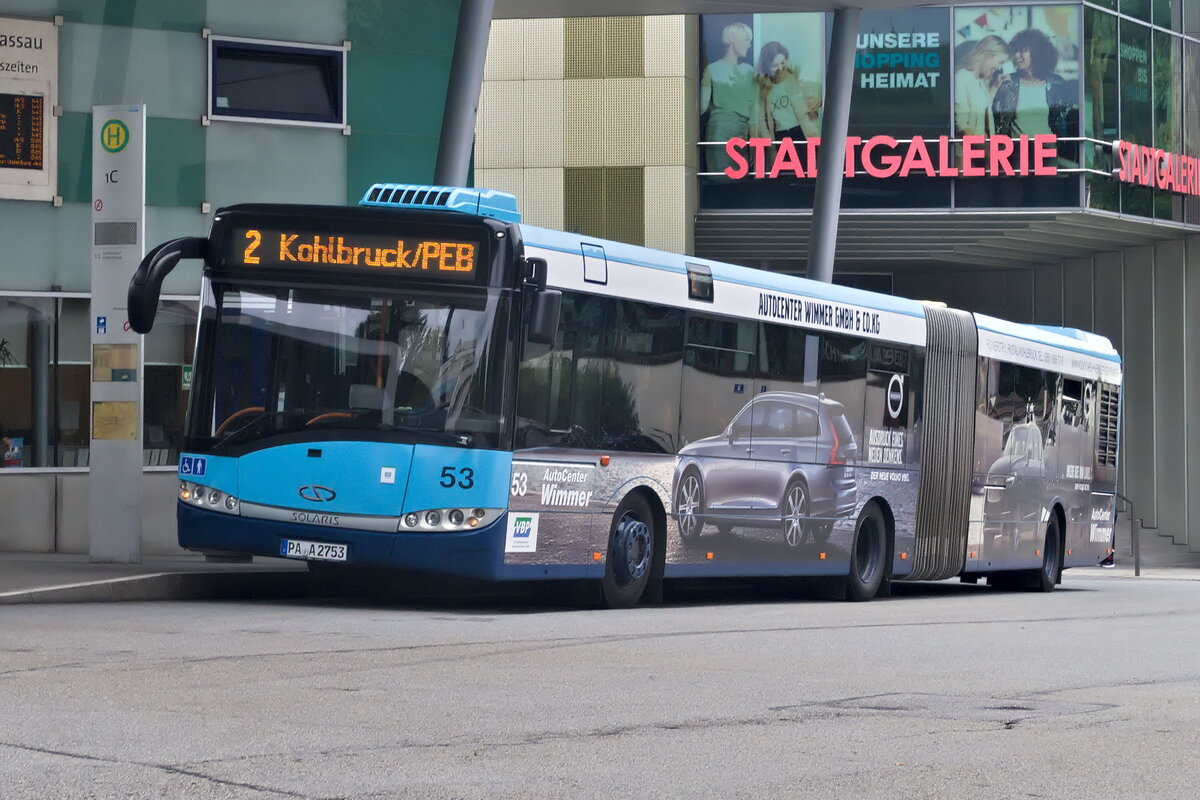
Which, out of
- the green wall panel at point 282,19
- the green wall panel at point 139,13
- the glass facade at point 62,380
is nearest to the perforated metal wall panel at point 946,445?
the green wall panel at point 282,19

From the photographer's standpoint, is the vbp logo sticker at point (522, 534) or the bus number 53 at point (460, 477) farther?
the vbp logo sticker at point (522, 534)

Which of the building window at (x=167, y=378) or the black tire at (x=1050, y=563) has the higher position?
the building window at (x=167, y=378)

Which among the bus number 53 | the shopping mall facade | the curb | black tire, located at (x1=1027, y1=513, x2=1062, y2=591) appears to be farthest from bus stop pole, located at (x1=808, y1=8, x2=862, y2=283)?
the bus number 53

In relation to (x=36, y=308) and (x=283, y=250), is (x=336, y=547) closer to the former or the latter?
(x=283, y=250)

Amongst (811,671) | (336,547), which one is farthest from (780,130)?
(811,671)

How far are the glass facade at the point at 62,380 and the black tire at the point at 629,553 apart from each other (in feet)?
26.7

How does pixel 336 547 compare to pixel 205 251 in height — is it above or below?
below

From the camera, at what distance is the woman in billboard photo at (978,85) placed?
35750mm

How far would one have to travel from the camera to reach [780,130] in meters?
36.1

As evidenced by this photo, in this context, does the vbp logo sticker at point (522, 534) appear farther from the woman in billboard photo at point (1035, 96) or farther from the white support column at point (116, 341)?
the woman in billboard photo at point (1035, 96)

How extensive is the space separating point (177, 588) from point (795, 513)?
554 cm

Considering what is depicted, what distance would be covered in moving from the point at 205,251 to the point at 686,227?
22.2 meters

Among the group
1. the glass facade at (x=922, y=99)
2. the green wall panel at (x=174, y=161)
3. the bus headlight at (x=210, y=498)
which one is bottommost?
the bus headlight at (x=210, y=498)

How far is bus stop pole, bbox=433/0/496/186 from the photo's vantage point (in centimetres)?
2103
